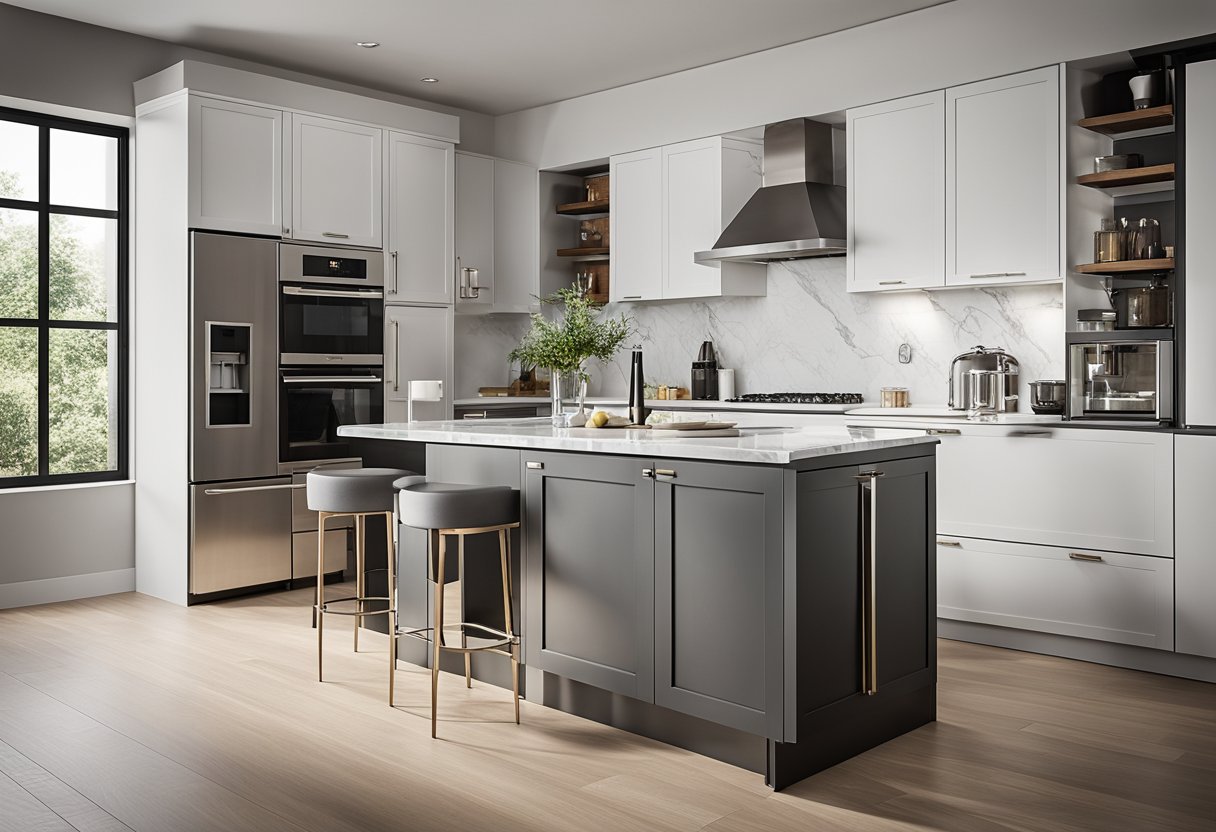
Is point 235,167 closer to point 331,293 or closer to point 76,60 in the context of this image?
point 331,293

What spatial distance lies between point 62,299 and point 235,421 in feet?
3.72

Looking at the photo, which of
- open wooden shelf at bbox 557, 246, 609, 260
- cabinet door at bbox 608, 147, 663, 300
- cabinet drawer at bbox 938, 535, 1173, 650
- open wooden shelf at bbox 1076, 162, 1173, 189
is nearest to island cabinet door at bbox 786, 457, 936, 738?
cabinet drawer at bbox 938, 535, 1173, 650

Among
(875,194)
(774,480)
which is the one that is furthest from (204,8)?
(774,480)

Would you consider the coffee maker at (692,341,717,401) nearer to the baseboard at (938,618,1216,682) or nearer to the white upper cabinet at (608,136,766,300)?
the white upper cabinet at (608,136,766,300)

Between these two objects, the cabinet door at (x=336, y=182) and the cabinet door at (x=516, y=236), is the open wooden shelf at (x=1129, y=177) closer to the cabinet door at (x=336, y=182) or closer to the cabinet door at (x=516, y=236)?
the cabinet door at (x=516, y=236)

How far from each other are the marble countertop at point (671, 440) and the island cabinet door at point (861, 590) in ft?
0.28

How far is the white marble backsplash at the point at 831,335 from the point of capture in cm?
509

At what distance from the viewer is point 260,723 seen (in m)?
3.44

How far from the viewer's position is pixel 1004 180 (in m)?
4.75

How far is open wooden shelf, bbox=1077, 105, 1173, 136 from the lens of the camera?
14.2ft

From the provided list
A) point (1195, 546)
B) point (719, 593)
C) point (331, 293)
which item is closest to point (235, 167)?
point (331, 293)

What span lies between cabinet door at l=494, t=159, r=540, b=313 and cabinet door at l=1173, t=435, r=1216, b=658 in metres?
4.36

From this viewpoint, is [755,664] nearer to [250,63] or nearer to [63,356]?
[63,356]

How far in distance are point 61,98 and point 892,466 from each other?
15.2 ft
